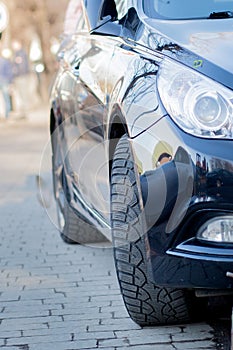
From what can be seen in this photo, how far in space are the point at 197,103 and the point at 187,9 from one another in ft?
2.88

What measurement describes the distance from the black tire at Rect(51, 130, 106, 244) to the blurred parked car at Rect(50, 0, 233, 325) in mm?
1254

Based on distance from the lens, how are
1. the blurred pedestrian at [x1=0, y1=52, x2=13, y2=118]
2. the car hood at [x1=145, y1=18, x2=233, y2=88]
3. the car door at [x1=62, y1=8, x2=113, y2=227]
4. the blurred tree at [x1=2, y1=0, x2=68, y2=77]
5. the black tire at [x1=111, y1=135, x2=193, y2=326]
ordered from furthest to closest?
the blurred tree at [x1=2, y1=0, x2=68, y2=77]
the blurred pedestrian at [x1=0, y1=52, x2=13, y2=118]
the car door at [x1=62, y1=8, x2=113, y2=227]
the black tire at [x1=111, y1=135, x2=193, y2=326]
the car hood at [x1=145, y1=18, x2=233, y2=88]

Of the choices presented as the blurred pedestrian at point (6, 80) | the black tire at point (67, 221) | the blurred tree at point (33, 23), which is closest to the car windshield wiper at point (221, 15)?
the black tire at point (67, 221)

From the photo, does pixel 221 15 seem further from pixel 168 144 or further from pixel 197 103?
pixel 168 144

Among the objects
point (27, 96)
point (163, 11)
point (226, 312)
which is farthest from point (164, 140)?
point (27, 96)

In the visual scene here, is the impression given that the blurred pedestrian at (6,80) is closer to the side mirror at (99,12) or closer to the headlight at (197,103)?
the side mirror at (99,12)

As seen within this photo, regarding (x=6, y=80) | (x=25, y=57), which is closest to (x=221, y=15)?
(x=6, y=80)

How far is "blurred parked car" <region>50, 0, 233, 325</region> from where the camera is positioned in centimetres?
309

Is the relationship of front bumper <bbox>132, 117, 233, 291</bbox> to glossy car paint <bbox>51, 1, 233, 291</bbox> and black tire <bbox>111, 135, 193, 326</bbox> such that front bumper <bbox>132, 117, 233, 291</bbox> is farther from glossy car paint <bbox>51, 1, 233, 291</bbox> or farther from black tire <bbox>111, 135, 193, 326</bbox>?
black tire <bbox>111, 135, 193, 326</bbox>

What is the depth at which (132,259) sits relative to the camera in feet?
11.6

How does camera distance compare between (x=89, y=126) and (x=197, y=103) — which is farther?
(x=89, y=126)

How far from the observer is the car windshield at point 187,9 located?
379cm

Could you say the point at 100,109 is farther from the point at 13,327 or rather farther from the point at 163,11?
the point at 13,327

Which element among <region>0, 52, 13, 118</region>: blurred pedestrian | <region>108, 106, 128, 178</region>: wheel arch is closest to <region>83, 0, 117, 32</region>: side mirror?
<region>108, 106, 128, 178</region>: wheel arch
